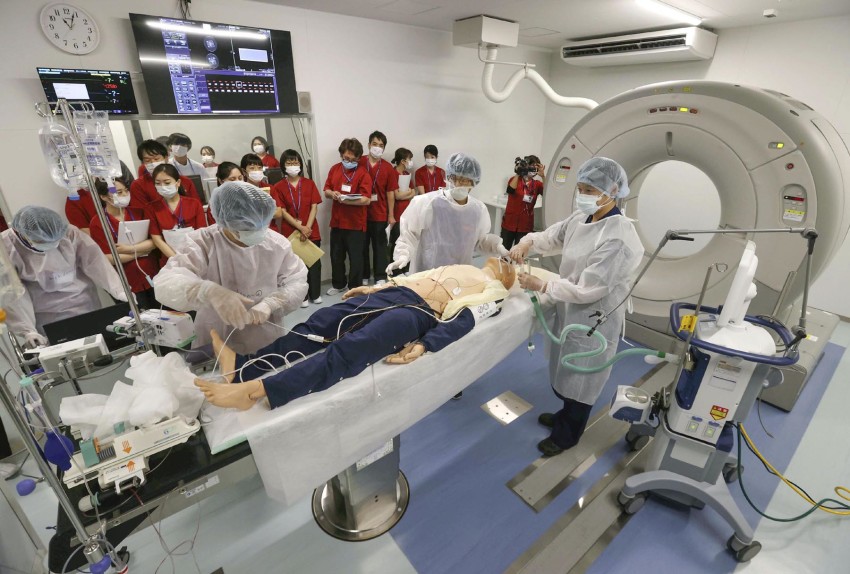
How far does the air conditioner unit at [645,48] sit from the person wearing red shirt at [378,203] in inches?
95.8

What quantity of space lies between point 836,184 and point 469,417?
2.41 m

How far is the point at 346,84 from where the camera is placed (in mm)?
3766

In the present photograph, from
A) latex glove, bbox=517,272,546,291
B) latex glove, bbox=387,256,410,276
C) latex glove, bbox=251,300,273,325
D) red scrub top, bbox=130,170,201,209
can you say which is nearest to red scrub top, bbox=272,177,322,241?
red scrub top, bbox=130,170,201,209

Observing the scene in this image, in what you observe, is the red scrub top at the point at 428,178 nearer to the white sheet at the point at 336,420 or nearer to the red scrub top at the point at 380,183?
the red scrub top at the point at 380,183

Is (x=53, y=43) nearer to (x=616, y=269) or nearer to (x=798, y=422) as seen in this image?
(x=616, y=269)

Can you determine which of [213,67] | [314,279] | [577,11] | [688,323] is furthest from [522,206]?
[213,67]

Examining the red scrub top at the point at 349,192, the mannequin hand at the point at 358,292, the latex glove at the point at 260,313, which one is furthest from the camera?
the red scrub top at the point at 349,192

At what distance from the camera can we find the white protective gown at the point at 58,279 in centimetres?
184

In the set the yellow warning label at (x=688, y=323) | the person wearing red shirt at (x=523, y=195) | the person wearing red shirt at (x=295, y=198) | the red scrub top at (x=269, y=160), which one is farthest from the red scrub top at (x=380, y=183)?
the yellow warning label at (x=688, y=323)

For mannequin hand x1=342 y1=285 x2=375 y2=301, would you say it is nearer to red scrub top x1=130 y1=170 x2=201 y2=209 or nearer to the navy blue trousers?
the navy blue trousers

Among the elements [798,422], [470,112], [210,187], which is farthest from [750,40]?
[210,187]

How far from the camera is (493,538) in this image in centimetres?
183

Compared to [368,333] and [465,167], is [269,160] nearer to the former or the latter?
[465,167]

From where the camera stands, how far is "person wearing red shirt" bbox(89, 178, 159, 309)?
263cm
